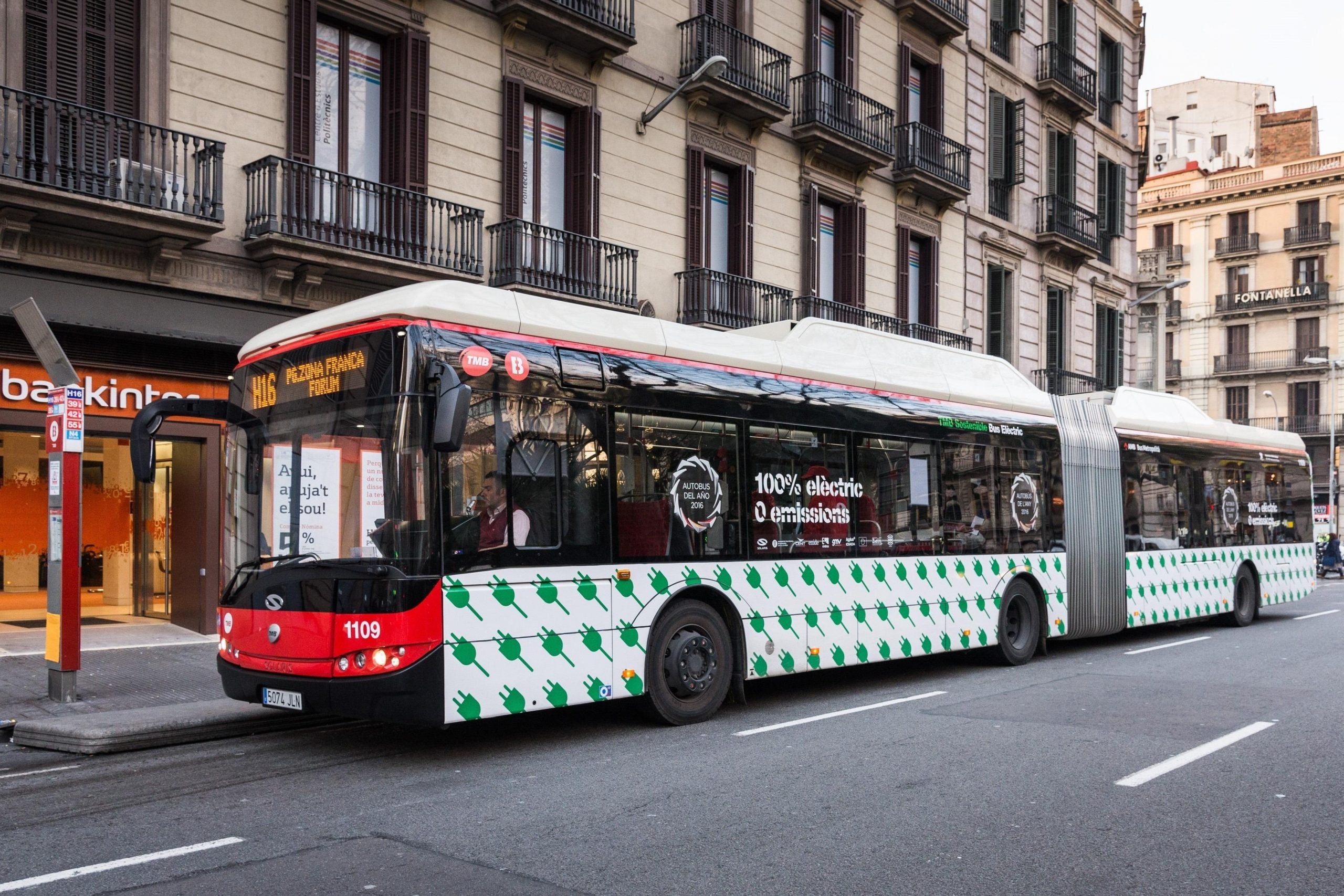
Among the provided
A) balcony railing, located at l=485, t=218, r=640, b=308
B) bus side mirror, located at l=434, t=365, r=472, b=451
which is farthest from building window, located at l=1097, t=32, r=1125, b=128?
bus side mirror, located at l=434, t=365, r=472, b=451

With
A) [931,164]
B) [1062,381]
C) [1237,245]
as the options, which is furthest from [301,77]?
[1237,245]

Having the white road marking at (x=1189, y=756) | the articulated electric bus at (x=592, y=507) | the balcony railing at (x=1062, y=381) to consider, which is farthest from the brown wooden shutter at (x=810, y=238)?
the white road marking at (x=1189, y=756)

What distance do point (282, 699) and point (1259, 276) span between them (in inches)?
2518

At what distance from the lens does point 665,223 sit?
19.6 meters

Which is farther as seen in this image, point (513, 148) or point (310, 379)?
point (513, 148)

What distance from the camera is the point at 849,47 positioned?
23547mm

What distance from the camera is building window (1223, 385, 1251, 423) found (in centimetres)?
6125

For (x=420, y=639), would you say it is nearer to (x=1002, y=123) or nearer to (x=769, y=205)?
(x=769, y=205)

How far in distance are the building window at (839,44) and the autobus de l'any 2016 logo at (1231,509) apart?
11124 millimetres

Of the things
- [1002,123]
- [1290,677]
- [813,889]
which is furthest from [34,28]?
[1002,123]

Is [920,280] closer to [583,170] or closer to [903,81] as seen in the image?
[903,81]

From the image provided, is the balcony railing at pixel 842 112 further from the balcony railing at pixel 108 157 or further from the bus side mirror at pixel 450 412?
the bus side mirror at pixel 450 412

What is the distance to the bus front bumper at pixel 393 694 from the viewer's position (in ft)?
23.6

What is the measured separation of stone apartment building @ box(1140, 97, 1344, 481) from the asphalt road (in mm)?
A: 54226
